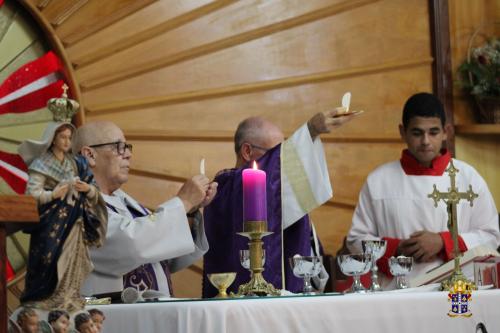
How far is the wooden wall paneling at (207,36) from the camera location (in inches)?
198

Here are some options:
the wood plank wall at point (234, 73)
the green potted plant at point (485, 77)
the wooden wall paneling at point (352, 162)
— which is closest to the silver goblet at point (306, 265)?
the wood plank wall at point (234, 73)

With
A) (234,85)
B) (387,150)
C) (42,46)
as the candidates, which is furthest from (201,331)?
(387,150)

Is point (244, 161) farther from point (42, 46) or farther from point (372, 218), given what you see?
point (42, 46)

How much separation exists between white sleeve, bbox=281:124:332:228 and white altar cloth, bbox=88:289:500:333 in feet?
2.93

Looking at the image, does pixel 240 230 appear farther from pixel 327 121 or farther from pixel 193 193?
pixel 327 121

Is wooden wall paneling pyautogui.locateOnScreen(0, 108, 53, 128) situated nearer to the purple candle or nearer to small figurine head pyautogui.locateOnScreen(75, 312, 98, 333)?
the purple candle

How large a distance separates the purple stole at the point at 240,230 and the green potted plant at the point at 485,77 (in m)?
2.23

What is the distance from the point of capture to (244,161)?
4.15 m

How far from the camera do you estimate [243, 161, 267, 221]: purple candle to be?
9.08 feet

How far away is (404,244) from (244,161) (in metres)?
0.75

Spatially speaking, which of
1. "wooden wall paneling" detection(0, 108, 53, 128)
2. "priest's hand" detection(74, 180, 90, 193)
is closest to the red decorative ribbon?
"wooden wall paneling" detection(0, 108, 53, 128)

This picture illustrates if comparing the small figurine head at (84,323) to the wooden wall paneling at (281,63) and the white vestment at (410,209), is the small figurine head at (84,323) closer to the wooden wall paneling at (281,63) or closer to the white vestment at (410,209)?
the white vestment at (410,209)

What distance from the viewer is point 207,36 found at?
5297 millimetres

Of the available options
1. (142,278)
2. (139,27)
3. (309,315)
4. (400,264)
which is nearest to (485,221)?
(400,264)
